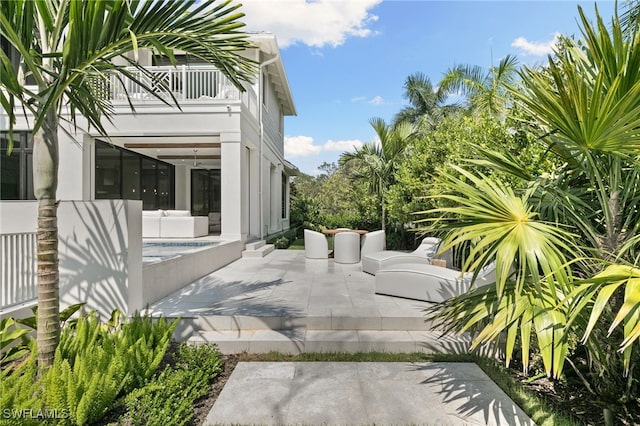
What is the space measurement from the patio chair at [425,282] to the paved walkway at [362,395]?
1430mm

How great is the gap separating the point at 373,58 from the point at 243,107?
6165mm

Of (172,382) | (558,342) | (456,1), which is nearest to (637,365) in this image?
(558,342)

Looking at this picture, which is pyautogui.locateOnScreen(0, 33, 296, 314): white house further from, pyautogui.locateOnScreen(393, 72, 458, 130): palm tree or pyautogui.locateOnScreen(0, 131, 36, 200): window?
pyautogui.locateOnScreen(393, 72, 458, 130): palm tree

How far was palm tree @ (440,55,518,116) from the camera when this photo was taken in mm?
10045

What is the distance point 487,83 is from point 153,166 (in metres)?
16.1

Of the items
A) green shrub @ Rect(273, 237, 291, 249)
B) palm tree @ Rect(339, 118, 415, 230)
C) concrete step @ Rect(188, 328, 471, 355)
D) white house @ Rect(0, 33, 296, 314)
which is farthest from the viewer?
green shrub @ Rect(273, 237, 291, 249)

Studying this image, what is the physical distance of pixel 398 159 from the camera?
11.4m

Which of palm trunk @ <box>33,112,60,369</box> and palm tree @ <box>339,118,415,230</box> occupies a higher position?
palm tree @ <box>339,118,415,230</box>

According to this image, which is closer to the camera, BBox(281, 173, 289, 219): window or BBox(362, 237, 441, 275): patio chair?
BBox(362, 237, 441, 275): patio chair

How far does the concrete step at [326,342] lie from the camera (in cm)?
400

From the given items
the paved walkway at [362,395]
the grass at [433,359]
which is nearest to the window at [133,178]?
the grass at [433,359]

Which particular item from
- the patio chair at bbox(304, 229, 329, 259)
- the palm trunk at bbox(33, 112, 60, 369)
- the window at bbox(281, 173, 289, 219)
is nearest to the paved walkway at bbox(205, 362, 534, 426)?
the palm trunk at bbox(33, 112, 60, 369)

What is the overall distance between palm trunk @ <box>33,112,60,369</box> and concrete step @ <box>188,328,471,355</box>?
159 centimetres

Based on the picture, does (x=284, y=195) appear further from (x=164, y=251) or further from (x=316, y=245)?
(x=164, y=251)
